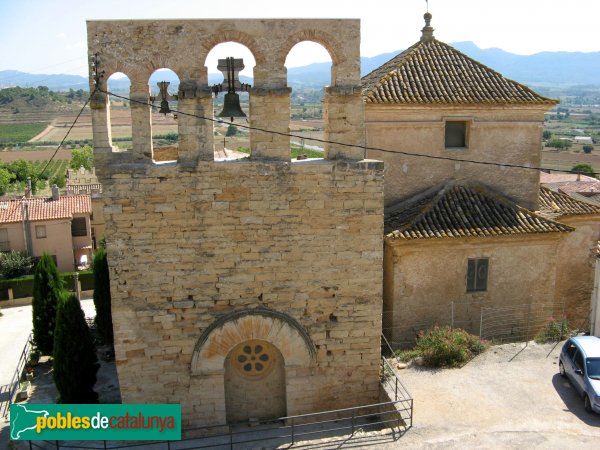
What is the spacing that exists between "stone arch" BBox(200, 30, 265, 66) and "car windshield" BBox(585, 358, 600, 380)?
910 centimetres

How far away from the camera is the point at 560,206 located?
17.7 meters

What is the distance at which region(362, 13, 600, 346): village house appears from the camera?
15383mm

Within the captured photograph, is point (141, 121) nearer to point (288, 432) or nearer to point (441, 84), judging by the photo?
point (288, 432)

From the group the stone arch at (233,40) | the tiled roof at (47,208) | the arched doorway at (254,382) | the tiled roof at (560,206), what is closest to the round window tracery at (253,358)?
the arched doorway at (254,382)

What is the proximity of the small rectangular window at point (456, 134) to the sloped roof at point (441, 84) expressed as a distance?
0.71 metres

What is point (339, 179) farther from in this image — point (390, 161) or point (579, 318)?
point (579, 318)

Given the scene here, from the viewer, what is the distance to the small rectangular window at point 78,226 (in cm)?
3366

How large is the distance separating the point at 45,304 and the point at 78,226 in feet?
57.5

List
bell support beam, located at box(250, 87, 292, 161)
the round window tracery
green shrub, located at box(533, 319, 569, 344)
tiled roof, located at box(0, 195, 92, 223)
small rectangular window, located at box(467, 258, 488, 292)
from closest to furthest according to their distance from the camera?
1. bell support beam, located at box(250, 87, 292, 161)
2. the round window tracery
3. green shrub, located at box(533, 319, 569, 344)
4. small rectangular window, located at box(467, 258, 488, 292)
5. tiled roof, located at box(0, 195, 92, 223)

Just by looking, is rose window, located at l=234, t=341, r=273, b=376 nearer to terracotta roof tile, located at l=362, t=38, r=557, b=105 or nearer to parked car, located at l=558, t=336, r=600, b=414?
parked car, located at l=558, t=336, r=600, b=414

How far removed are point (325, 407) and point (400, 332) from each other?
14.2 feet

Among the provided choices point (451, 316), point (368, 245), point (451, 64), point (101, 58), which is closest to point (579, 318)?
point (451, 316)

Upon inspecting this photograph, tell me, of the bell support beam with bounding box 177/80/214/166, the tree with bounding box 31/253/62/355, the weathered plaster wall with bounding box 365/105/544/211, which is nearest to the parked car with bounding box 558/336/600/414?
the weathered plaster wall with bounding box 365/105/544/211

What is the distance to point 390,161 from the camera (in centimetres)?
1656
